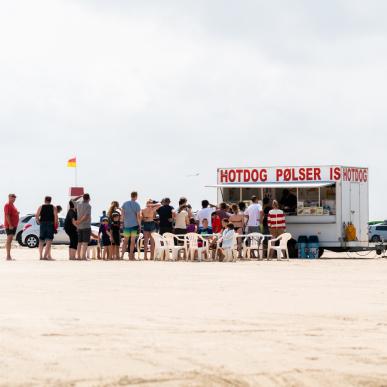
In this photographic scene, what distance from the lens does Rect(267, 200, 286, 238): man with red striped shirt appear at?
32.3 meters

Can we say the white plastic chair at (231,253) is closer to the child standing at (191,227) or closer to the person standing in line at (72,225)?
the child standing at (191,227)

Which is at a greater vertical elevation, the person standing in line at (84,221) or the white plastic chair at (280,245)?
the person standing in line at (84,221)

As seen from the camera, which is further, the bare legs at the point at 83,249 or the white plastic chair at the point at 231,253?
the bare legs at the point at 83,249

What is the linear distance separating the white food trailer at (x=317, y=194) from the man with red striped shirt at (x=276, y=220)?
2.60 m

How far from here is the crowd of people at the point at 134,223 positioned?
3017 cm

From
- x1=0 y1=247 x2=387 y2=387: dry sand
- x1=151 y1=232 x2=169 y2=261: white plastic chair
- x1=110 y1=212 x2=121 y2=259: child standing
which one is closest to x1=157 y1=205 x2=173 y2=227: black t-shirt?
x1=151 y1=232 x2=169 y2=261: white plastic chair

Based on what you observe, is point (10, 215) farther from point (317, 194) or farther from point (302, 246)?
point (317, 194)

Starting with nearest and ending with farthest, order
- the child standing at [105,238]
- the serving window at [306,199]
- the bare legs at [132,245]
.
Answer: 1. the bare legs at [132,245]
2. the child standing at [105,238]
3. the serving window at [306,199]

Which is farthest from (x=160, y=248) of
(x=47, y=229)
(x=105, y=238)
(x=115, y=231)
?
(x=47, y=229)

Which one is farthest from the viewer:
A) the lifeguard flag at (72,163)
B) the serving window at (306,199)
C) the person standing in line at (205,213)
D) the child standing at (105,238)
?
the lifeguard flag at (72,163)

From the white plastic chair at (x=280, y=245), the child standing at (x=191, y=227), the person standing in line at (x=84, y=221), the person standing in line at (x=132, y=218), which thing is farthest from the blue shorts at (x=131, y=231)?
the white plastic chair at (x=280, y=245)

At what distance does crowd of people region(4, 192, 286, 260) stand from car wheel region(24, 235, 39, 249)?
622 inches

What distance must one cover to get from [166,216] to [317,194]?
5698mm

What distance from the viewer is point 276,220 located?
32.3 meters
